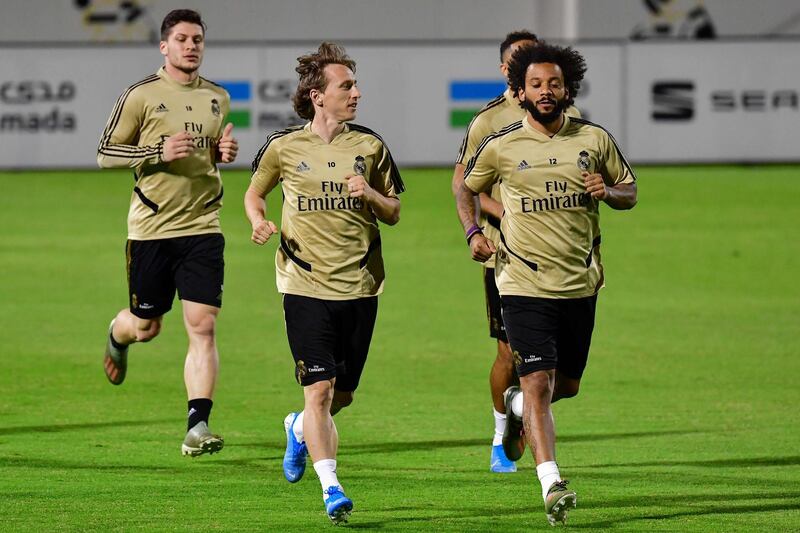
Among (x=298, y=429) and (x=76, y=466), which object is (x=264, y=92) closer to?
(x=76, y=466)

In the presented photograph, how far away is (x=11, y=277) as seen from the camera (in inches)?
768

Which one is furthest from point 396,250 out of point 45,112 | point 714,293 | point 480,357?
point 45,112

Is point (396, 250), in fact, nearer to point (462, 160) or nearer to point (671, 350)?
point (671, 350)

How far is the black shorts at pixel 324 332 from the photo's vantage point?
8.26 m

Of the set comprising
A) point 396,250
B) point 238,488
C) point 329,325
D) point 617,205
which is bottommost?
point 396,250

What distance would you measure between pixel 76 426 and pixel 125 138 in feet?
6.67

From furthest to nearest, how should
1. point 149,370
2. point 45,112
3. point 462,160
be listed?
point 45,112, point 149,370, point 462,160

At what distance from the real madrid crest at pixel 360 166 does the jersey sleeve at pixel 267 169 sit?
0.39 m

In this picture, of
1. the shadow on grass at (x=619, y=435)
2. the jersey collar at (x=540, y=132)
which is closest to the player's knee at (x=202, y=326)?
the shadow on grass at (x=619, y=435)

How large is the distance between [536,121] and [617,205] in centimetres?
57

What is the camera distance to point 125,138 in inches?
407

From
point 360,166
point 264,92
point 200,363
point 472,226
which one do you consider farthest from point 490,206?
point 264,92

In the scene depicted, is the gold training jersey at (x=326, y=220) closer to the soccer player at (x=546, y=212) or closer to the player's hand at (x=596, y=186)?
the soccer player at (x=546, y=212)

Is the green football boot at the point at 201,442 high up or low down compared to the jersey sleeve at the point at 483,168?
down
